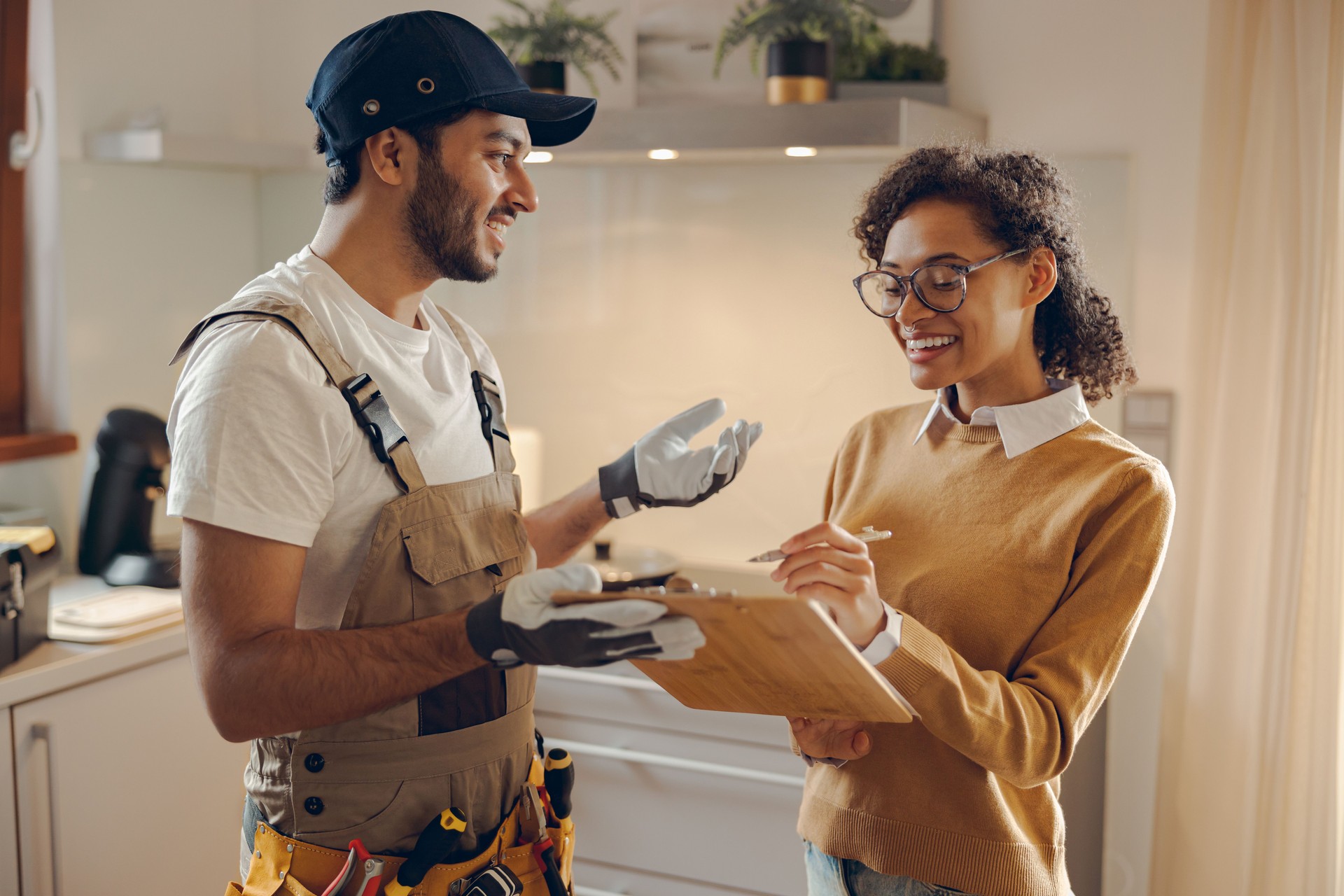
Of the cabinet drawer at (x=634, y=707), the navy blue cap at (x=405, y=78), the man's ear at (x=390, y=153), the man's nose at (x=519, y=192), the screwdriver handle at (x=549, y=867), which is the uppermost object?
the navy blue cap at (x=405, y=78)

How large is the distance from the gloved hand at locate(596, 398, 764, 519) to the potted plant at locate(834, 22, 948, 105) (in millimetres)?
1143

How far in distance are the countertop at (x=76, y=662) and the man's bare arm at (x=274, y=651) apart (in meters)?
1.05

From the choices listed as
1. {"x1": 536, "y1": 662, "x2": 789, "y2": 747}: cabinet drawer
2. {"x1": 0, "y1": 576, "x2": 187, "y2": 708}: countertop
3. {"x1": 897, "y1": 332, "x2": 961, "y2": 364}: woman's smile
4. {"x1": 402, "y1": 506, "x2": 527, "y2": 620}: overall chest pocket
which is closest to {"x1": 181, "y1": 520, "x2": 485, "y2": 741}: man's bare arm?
{"x1": 402, "y1": 506, "x2": 527, "y2": 620}: overall chest pocket

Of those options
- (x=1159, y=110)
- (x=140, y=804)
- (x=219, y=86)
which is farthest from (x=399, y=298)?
(x=219, y=86)

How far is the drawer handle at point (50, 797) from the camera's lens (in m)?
1.94

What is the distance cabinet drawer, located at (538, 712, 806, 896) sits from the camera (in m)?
2.22

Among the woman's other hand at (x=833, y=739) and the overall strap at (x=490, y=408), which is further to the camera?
the overall strap at (x=490, y=408)

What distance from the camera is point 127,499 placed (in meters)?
2.38

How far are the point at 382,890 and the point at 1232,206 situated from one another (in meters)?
1.82

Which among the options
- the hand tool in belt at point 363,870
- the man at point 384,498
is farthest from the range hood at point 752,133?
the hand tool in belt at point 363,870

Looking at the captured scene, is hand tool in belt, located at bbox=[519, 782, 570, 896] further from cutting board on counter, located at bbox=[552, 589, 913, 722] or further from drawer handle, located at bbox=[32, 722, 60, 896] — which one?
drawer handle, located at bbox=[32, 722, 60, 896]

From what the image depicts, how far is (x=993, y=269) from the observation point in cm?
125

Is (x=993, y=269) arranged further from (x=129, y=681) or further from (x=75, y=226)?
(x=75, y=226)

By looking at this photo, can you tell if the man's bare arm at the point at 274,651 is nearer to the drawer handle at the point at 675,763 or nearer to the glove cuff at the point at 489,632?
the glove cuff at the point at 489,632
